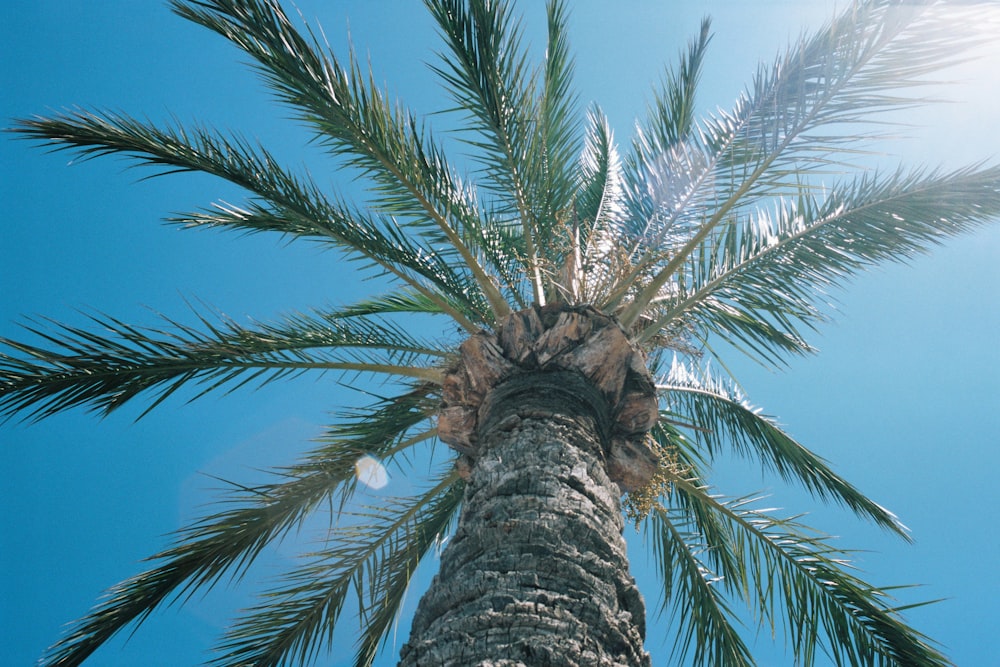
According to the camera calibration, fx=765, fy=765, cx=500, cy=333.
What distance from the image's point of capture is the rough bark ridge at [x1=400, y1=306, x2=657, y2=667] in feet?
8.64

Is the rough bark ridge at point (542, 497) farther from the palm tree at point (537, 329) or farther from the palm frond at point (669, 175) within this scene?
the palm frond at point (669, 175)

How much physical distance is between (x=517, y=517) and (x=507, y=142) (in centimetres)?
379

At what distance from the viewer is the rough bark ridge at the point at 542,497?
2.63 meters

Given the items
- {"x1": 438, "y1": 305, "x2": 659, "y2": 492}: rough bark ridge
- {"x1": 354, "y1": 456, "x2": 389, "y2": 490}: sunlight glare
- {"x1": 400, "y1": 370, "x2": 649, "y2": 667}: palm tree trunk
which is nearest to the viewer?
{"x1": 400, "y1": 370, "x2": 649, "y2": 667}: palm tree trunk

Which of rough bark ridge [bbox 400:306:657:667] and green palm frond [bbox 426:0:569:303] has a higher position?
green palm frond [bbox 426:0:569:303]

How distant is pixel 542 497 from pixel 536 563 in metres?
0.43

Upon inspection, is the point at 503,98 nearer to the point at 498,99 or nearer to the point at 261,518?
the point at 498,99

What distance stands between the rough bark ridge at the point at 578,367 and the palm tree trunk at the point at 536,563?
1.46 feet

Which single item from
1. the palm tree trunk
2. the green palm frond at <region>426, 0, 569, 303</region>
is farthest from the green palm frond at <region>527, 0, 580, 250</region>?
the palm tree trunk

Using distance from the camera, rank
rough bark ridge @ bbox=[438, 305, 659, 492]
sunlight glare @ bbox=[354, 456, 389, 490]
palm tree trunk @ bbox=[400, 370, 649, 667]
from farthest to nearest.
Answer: sunlight glare @ bbox=[354, 456, 389, 490] < rough bark ridge @ bbox=[438, 305, 659, 492] < palm tree trunk @ bbox=[400, 370, 649, 667]

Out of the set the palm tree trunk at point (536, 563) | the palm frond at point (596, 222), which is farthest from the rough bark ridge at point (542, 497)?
the palm frond at point (596, 222)

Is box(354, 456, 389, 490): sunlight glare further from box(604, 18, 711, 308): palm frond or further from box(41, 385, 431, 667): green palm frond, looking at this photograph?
box(604, 18, 711, 308): palm frond

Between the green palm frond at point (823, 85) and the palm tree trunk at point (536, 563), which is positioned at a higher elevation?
the green palm frond at point (823, 85)

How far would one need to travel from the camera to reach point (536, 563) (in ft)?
9.75
